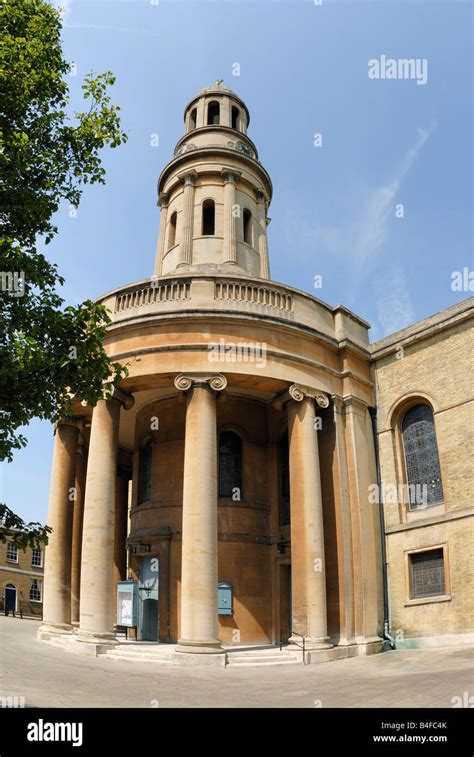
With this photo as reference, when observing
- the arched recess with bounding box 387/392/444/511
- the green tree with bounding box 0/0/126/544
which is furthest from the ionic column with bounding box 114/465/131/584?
the green tree with bounding box 0/0/126/544

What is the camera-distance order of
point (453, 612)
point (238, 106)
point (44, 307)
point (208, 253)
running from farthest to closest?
point (238, 106) < point (208, 253) < point (453, 612) < point (44, 307)

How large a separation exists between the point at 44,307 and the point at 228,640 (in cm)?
1283

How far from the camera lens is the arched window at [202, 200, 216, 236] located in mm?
25391

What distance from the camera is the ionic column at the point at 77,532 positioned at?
2192 cm

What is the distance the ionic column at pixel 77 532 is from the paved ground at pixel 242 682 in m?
6.01

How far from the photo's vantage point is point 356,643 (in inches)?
651

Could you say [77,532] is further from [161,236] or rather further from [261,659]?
[161,236]

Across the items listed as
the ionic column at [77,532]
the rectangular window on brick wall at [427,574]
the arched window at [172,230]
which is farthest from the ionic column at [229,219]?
the rectangular window on brick wall at [427,574]

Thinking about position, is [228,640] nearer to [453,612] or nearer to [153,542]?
[153,542]

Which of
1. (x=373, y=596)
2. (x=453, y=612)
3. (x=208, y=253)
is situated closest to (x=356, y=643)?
(x=373, y=596)

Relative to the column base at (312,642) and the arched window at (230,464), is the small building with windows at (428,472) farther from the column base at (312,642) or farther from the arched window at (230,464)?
the arched window at (230,464)

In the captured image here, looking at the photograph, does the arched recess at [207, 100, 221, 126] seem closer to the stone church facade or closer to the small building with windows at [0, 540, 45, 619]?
the stone church facade

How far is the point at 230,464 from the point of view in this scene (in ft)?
65.8

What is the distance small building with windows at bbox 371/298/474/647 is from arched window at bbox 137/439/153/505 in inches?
306
